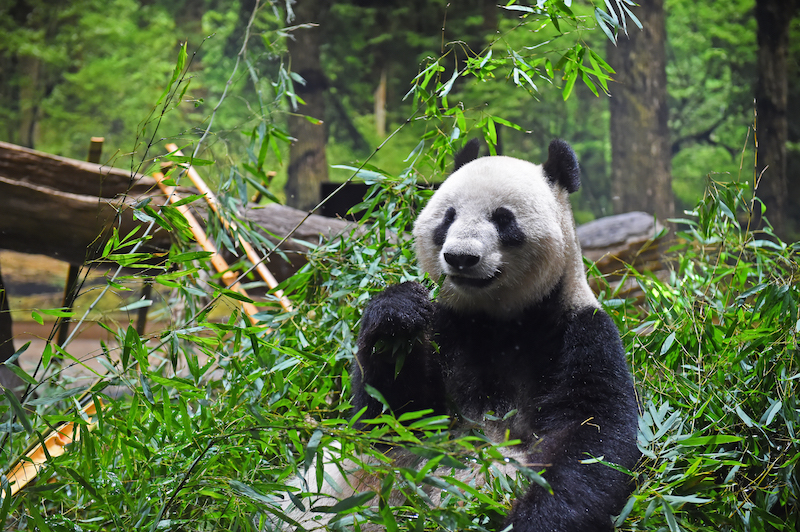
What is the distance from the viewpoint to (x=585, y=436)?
1376 mm

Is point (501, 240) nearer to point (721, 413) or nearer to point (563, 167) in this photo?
point (563, 167)

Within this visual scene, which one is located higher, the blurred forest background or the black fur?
the blurred forest background

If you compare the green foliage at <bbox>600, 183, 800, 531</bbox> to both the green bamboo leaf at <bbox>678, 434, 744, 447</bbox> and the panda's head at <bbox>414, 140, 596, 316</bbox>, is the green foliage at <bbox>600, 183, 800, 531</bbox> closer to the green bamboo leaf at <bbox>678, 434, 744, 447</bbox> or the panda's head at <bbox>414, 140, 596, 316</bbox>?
the green bamboo leaf at <bbox>678, 434, 744, 447</bbox>

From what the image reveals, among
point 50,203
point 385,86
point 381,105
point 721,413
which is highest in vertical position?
point 385,86

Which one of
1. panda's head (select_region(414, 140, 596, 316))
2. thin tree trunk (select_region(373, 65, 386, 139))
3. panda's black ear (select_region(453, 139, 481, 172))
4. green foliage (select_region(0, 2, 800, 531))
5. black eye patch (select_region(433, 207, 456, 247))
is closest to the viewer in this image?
green foliage (select_region(0, 2, 800, 531))

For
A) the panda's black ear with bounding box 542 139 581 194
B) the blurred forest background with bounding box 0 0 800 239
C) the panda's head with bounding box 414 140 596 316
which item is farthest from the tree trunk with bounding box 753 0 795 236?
the panda's head with bounding box 414 140 596 316

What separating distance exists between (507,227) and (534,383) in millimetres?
421

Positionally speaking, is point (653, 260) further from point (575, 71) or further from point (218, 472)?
point (218, 472)

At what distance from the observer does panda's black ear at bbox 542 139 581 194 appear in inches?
67.7

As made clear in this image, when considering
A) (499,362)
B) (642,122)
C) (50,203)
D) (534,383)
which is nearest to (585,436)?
(534,383)

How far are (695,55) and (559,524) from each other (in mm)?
7034

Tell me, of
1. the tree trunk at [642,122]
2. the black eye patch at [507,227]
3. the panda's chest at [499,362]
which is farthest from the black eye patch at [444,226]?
the tree trunk at [642,122]

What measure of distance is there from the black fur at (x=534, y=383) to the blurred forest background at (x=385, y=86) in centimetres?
529

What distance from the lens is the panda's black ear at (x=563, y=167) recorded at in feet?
5.65
